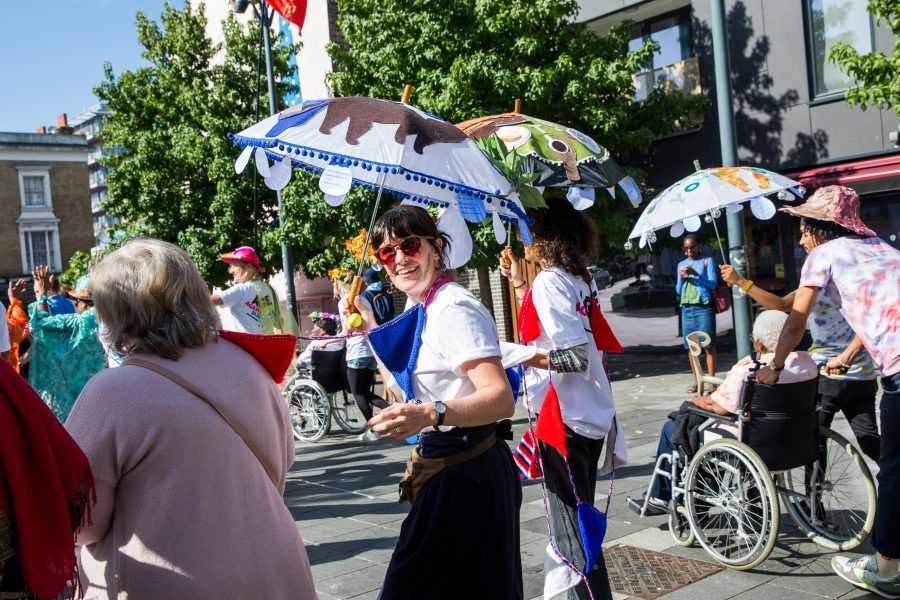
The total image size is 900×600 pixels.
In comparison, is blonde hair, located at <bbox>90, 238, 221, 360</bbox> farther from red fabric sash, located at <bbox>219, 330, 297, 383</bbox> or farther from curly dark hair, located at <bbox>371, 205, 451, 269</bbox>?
curly dark hair, located at <bbox>371, 205, 451, 269</bbox>

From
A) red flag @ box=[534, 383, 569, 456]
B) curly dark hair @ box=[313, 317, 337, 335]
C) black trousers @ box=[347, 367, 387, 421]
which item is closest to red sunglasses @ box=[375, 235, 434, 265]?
red flag @ box=[534, 383, 569, 456]

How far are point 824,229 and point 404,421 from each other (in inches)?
115

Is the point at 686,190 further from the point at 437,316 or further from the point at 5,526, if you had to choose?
the point at 5,526

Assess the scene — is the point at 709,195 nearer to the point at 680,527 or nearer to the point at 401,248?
the point at 680,527

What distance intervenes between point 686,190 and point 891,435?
7.54ft

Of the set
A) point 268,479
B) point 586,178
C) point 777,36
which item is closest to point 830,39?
point 777,36

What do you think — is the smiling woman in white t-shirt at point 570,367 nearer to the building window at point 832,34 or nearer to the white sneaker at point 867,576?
the white sneaker at point 867,576

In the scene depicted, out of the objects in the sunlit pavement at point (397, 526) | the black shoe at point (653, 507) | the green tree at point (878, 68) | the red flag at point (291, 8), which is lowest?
the sunlit pavement at point (397, 526)

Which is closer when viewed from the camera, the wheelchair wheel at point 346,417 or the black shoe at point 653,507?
the black shoe at point 653,507

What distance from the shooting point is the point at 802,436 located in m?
4.69

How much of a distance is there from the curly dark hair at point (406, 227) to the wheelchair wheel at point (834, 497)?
9.75ft

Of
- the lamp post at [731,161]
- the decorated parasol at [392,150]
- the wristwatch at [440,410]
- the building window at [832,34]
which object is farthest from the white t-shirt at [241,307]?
the building window at [832,34]

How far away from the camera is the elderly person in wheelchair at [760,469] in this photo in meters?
4.61

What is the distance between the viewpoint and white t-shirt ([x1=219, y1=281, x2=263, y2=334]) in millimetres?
7461
